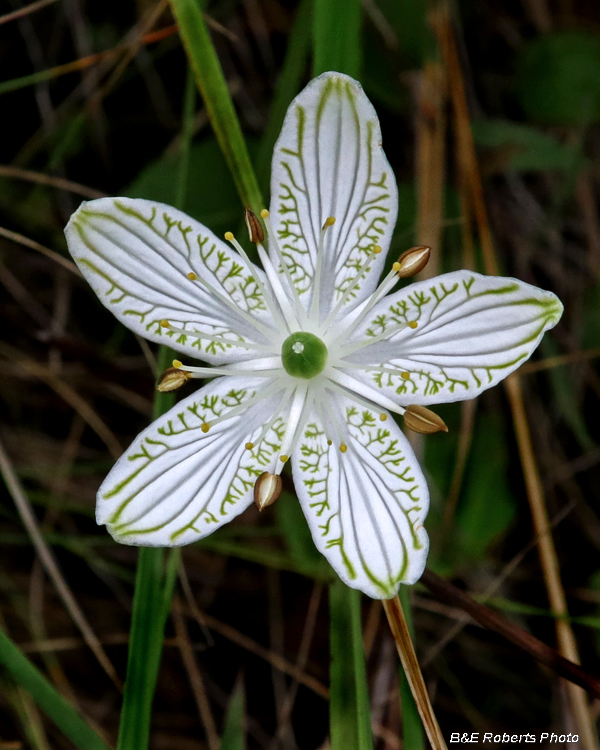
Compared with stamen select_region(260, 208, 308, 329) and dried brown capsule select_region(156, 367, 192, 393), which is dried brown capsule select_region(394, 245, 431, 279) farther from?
dried brown capsule select_region(156, 367, 192, 393)

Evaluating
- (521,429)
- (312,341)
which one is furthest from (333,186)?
(521,429)

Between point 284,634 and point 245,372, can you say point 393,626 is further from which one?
point 284,634

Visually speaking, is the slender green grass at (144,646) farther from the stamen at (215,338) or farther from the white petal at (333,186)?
the white petal at (333,186)

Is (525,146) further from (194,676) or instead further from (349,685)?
(194,676)

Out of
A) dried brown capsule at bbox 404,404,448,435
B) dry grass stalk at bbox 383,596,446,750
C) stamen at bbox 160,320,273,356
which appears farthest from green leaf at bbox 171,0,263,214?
dry grass stalk at bbox 383,596,446,750

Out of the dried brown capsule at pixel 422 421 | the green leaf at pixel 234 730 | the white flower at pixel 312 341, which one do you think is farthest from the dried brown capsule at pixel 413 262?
the green leaf at pixel 234 730

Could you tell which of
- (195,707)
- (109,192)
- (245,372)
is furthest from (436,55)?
(195,707)
